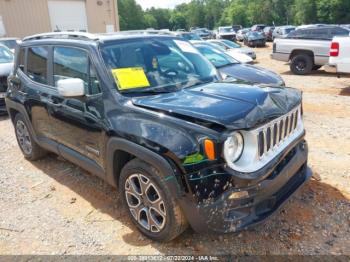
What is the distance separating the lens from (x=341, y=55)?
347 inches

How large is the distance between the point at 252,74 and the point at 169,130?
16.1ft

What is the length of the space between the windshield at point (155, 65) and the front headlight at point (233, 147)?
0.98 metres

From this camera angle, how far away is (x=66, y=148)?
396 centimetres

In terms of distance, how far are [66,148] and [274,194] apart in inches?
94.2

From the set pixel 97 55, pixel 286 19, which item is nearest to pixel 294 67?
pixel 97 55

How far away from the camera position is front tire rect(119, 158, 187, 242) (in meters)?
2.76

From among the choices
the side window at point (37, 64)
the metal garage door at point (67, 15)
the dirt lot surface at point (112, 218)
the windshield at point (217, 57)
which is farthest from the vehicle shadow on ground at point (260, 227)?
the metal garage door at point (67, 15)

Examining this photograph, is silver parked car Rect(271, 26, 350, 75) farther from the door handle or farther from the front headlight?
the front headlight

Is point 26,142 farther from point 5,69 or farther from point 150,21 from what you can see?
point 150,21

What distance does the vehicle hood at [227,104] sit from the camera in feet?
8.53

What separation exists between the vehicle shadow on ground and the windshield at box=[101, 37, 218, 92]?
1400mm

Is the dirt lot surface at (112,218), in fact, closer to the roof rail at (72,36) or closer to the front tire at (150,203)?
the front tire at (150,203)

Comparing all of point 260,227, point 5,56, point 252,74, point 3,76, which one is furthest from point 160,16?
point 260,227

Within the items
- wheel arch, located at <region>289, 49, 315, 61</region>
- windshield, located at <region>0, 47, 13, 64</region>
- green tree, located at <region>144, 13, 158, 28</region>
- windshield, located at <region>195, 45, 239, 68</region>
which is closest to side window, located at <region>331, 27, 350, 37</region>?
wheel arch, located at <region>289, 49, 315, 61</region>
